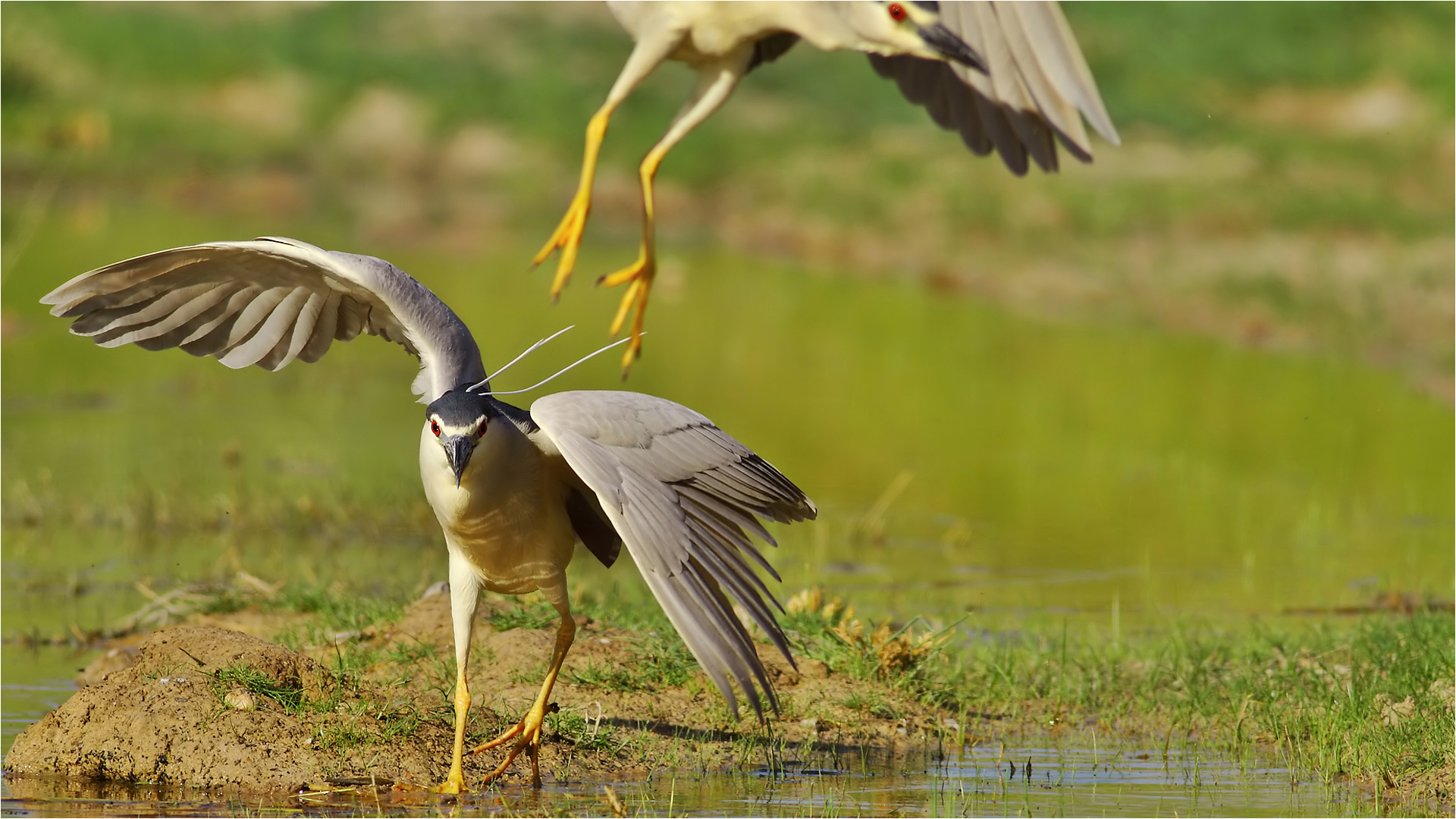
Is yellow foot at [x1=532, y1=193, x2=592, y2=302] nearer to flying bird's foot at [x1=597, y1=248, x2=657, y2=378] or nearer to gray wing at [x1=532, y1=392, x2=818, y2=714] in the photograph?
flying bird's foot at [x1=597, y1=248, x2=657, y2=378]

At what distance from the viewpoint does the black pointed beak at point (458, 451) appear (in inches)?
213

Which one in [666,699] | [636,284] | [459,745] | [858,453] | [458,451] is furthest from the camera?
[858,453]

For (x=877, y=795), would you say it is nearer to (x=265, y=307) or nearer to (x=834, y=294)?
(x=265, y=307)

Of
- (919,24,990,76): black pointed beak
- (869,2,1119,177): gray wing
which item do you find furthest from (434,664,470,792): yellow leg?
(869,2,1119,177): gray wing

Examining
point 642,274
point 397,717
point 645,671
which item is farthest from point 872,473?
point 397,717

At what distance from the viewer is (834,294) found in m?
20.3

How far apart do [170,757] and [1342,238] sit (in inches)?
622

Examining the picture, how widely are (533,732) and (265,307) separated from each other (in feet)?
5.82

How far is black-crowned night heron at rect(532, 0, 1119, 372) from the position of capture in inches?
243

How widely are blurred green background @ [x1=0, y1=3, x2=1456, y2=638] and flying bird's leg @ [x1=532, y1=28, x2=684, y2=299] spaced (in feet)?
9.04

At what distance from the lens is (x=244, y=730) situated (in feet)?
19.5

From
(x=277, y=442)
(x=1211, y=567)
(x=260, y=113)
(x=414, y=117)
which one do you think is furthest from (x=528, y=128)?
(x=1211, y=567)

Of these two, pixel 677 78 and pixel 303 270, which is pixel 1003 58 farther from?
pixel 677 78

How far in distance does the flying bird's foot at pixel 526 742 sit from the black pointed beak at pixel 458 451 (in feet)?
3.06
